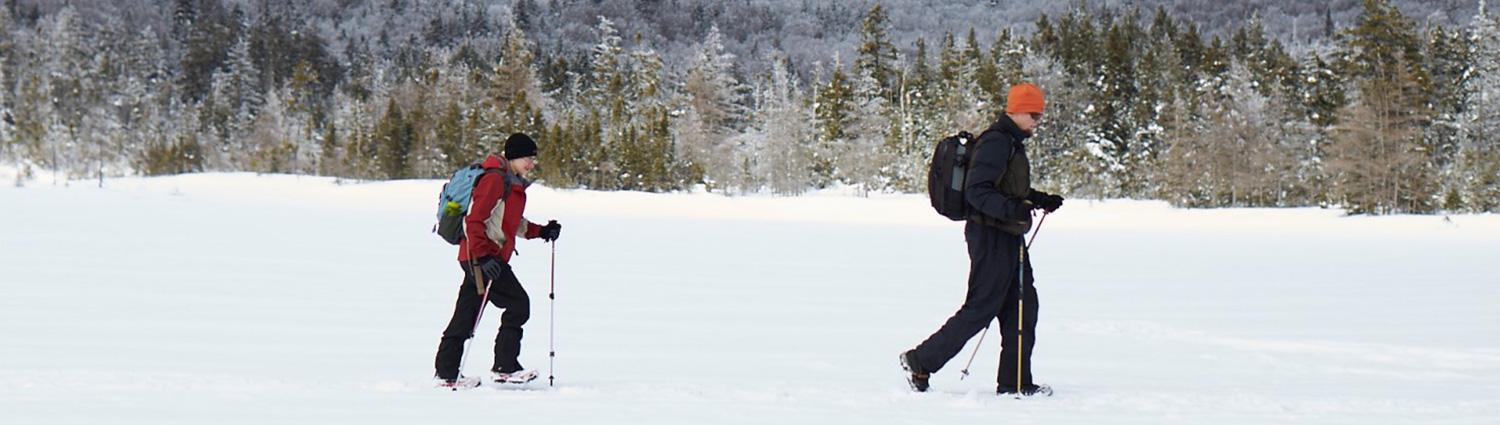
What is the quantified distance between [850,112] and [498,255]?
157 feet

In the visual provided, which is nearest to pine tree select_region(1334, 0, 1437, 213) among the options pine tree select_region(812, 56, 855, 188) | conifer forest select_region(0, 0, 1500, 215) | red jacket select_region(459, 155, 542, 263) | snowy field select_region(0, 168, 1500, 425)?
conifer forest select_region(0, 0, 1500, 215)

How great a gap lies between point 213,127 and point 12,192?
54.5m

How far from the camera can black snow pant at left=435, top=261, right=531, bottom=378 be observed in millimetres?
4672

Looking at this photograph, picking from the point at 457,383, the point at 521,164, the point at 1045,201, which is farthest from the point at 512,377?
the point at 1045,201

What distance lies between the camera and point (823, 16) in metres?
165

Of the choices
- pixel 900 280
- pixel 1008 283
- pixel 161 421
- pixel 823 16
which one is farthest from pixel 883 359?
pixel 823 16

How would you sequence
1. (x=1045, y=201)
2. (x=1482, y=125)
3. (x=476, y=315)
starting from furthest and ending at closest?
(x=1482, y=125), (x=476, y=315), (x=1045, y=201)

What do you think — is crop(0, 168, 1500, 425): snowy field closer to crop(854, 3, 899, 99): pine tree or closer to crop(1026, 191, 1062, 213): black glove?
crop(1026, 191, 1062, 213): black glove

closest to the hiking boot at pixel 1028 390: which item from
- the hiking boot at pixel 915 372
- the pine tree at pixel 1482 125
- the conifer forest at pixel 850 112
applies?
the hiking boot at pixel 915 372

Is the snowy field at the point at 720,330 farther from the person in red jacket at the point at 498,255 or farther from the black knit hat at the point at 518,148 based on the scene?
the black knit hat at the point at 518,148

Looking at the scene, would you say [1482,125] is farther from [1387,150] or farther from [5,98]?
[5,98]

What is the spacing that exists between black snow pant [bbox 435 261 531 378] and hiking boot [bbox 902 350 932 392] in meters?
1.65

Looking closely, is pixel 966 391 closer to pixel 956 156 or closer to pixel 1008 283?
pixel 1008 283

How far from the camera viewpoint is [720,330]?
7.26 meters
